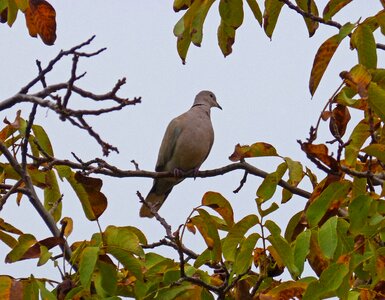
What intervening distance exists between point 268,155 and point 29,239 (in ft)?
3.00

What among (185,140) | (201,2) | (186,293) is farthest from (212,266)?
(185,140)

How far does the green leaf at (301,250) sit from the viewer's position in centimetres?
273

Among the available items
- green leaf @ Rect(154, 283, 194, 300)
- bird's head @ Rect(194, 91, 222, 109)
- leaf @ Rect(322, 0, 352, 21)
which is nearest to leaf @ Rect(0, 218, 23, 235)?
green leaf @ Rect(154, 283, 194, 300)

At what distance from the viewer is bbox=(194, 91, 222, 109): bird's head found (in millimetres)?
8045

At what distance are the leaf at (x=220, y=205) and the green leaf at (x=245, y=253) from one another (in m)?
0.31

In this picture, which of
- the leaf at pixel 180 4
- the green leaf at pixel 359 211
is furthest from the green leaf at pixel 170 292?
the leaf at pixel 180 4

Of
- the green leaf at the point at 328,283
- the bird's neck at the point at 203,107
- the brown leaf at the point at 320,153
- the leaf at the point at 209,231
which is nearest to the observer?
the green leaf at the point at 328,283

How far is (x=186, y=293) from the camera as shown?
3.08 meters

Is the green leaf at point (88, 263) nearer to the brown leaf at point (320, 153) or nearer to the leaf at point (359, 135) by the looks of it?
the brown leaf at point (320, 153)

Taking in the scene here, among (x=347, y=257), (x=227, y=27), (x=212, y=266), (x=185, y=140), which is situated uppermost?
(x=185, y=140)

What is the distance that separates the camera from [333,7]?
3.17 m

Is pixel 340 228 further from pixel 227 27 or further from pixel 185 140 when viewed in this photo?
pixel 185 140

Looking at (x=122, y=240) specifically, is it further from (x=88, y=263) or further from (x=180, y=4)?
(x=180, y=4)

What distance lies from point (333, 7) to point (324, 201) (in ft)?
2.61
